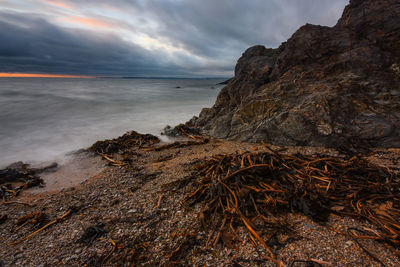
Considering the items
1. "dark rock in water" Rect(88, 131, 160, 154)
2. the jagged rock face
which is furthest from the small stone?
"dark rock in water" Rect(88, 131, 160, 154)

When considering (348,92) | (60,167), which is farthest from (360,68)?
(60,167)

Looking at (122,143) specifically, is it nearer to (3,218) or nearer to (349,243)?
(3,218)

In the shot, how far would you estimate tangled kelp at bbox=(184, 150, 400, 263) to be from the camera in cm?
204

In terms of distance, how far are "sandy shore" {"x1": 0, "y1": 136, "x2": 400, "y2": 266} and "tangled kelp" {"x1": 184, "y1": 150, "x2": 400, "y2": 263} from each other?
101 mm

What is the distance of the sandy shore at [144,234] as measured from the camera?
1756 mm

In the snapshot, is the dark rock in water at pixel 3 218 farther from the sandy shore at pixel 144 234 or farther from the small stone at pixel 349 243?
the small stone at pixel 349 243

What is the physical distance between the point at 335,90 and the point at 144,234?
562 cm

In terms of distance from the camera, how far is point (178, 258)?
1.86 meters

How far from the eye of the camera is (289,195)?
2.38 metres

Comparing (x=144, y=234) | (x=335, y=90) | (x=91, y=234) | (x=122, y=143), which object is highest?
(x=335, y=90)

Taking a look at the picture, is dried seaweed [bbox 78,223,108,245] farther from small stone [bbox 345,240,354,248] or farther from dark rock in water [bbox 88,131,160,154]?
dark rock in water [bbox 88,131,160,154]

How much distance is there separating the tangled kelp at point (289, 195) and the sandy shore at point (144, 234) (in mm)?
101

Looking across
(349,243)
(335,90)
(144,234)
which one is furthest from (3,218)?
(335,90)

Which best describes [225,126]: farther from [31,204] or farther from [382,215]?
[31,204]
